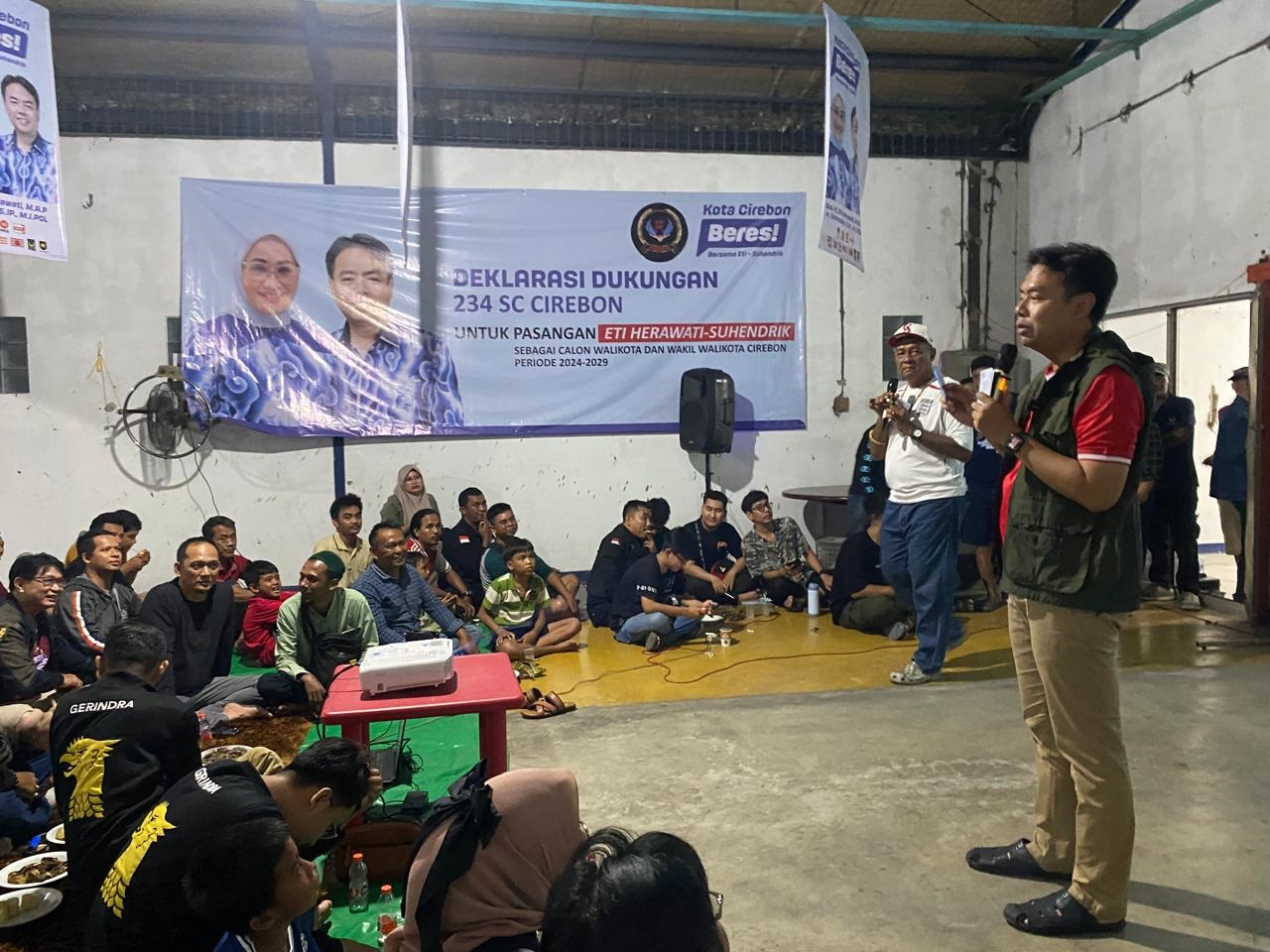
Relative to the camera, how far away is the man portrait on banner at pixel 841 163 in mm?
5332

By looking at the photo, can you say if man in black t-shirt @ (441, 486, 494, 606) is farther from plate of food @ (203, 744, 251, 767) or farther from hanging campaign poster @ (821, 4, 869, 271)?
plate of food @ (203, 744, 251, 767)

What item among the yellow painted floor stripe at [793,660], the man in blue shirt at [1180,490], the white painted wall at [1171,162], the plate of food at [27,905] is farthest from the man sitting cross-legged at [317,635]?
the white painted wall at [1171,162]

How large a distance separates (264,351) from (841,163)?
400 centimetres

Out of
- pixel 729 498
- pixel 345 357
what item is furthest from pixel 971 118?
pixel 345 357

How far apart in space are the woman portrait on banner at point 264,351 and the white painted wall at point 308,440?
0.94 ft

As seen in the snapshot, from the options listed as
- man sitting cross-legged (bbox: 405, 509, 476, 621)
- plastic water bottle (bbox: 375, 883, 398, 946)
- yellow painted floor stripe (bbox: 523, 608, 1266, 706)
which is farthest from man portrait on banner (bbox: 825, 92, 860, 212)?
plastic water bottle (bbox: 375, 883, 398, 946)

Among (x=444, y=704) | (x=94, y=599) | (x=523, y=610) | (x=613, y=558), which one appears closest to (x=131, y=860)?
(x=444, y=704)

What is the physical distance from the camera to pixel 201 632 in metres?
4.32

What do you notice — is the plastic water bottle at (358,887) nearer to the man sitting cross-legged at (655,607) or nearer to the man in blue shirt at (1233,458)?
the man sitting cross-legged at (655,607)

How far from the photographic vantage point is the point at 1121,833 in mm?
2191

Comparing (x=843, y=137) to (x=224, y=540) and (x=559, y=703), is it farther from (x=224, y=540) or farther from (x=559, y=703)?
(x=224, y=540)

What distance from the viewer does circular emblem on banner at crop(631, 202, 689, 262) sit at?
7.19m

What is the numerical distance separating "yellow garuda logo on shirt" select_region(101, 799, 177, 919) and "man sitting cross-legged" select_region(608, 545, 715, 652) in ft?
13.4

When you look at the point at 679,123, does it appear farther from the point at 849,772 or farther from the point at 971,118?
the point at 849,772
